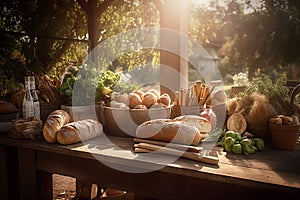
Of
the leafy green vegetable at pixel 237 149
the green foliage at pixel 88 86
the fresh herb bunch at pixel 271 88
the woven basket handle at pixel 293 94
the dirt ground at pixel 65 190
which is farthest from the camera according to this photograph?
the dirt ground at pixel 65 190

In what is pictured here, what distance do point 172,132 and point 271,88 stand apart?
603 millimetres

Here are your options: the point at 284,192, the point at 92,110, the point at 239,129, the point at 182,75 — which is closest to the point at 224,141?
the point at 239,129

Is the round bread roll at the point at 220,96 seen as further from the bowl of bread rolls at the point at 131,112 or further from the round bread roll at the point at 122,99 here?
the round bread roll at the point at 122,99

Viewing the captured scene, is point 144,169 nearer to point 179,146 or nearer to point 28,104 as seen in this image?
point 179,146

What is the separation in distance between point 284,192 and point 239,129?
0.54 metres

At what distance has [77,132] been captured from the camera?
1405 mm

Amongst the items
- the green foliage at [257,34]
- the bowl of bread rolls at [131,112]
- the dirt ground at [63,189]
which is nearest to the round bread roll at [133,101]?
the bowl of bread rolls at [131,112]

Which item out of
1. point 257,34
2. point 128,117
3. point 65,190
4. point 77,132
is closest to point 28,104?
point 77,132

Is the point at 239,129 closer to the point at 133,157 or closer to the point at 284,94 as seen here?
the point at 284,94

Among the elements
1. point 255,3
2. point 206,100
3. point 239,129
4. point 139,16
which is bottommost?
point 239,129

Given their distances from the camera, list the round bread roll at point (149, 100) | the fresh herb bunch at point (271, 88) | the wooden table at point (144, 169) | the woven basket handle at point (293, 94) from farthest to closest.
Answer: the round bread roll at point (149, 100) < the fresh herb bunch at point (271, 88) < the woven basket handle at point (293, 94) < the wooden table at point (144, 169)

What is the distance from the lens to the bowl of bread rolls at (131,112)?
1515 millimetres

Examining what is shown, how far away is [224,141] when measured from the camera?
51.3 inches

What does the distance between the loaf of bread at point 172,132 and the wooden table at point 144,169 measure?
11cm
